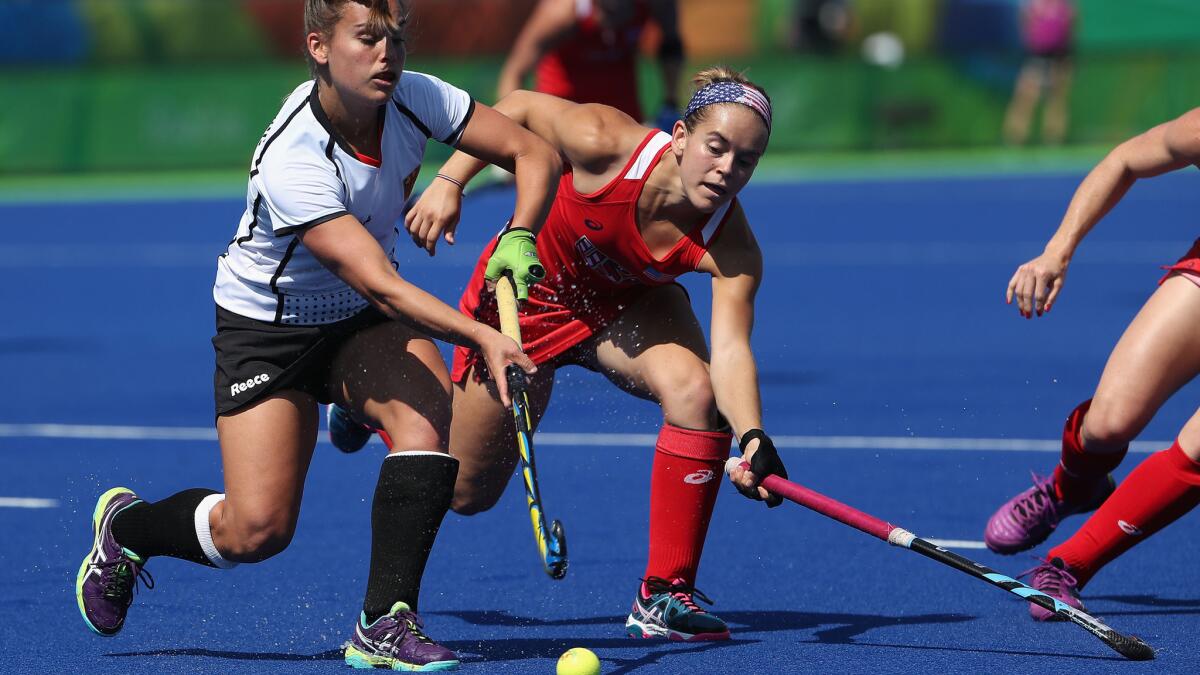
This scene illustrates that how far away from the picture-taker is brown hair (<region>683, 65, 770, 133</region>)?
452 centimetres

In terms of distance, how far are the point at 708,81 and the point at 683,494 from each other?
1125mm

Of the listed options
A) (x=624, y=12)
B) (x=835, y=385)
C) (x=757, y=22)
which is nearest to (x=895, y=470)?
(x=835, y=385)

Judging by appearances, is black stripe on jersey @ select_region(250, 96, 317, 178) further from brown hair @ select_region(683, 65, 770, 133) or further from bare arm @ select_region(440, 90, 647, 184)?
brown hair @ select_region(683, 65, 770, 133)

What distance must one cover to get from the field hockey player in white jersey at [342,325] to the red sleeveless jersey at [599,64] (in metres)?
4.70

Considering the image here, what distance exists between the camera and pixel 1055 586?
4.75m

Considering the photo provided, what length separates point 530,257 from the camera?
14.2 feet

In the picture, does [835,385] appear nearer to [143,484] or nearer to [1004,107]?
[143,484]

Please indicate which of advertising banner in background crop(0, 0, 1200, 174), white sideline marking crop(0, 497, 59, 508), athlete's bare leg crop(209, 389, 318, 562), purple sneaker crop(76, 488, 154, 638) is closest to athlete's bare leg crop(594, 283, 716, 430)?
athlete's bare leg crop(209, 389, 318, 562)

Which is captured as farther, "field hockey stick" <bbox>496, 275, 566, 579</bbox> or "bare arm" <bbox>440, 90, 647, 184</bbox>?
"bare arm" <bbox>440, 90, 647, 184</bbox>

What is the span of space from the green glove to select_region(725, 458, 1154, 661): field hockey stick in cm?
78

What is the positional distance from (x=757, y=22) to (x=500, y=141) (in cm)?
2083

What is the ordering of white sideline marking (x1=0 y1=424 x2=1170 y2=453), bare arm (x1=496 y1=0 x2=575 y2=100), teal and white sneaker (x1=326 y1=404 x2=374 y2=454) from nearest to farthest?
teal and white sneaker (x1=326 y1=404 x2=374 y2=454) < white sideline marking (x1=0 y1=424 x2=1170 y2=453) < bare arm (x1=496 y1=0 x2=575 y2=100)

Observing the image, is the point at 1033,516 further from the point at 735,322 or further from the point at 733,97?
the point at 733,97

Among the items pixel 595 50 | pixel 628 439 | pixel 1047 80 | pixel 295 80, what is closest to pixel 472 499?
pixel 628 439
